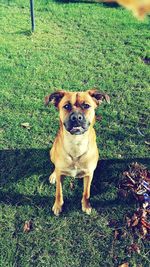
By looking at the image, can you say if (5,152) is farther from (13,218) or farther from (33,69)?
(33,69)

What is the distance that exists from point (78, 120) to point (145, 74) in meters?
3.62

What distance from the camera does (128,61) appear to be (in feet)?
21.8

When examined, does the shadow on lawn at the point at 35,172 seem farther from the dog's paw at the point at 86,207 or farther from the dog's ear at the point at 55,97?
the dog's ear at the point at 55,97

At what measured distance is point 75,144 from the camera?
11.4 ft

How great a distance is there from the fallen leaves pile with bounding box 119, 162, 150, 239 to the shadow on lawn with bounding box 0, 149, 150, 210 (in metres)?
0.13

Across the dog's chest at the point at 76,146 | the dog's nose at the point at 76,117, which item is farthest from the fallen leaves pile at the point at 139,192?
the dog's nose at the point at 76,117

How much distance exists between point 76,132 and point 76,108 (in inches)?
10.2

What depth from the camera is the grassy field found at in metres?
3.83

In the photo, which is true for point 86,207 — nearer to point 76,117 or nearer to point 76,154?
point 76,154

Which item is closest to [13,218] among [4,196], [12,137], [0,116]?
[4,196]

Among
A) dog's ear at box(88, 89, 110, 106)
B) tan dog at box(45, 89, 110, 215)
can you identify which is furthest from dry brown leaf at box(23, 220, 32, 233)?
dog's ear at box(88, 89, 110, 106)

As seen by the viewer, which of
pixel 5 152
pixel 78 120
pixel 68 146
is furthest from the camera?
pixel 5 152

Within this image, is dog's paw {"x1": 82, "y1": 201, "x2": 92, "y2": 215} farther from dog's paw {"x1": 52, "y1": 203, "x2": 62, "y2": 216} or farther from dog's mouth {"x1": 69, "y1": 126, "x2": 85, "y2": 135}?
dog's mouth {"x1": 69, "y1": 126, "x2": 85, "y2": 135}

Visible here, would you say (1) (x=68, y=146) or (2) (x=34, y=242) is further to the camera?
(2) (x=34, y=242)
